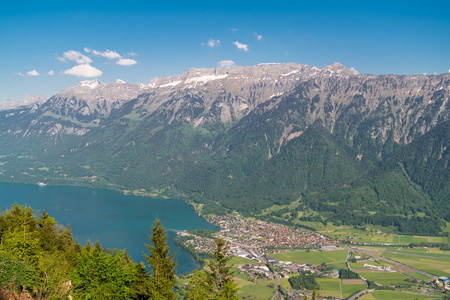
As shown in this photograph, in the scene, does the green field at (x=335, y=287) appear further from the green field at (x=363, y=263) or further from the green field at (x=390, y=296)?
the green field at (x=363, y=263)

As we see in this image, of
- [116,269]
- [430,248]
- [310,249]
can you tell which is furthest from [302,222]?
[116,269]

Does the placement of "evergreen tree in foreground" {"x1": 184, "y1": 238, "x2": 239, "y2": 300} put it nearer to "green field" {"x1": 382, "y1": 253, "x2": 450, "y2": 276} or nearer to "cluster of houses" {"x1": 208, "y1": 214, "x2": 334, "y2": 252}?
"cluster of houses" {"x1": 208, "y1": 214, "x2": 334, "y2": 252}

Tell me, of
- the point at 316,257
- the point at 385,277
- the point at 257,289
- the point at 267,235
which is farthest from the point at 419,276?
the point at 267,235

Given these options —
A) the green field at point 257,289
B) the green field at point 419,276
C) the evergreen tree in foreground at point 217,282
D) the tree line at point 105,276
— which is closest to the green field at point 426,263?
the green field at point 419,276

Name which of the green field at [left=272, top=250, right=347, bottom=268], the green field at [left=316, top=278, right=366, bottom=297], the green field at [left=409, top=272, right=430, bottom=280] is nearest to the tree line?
the green field at [left=316, top=278, right=366, bottom=297]

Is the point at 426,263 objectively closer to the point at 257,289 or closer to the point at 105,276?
the point at 257,289

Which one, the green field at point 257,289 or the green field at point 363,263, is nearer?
the green field at point 257,289
